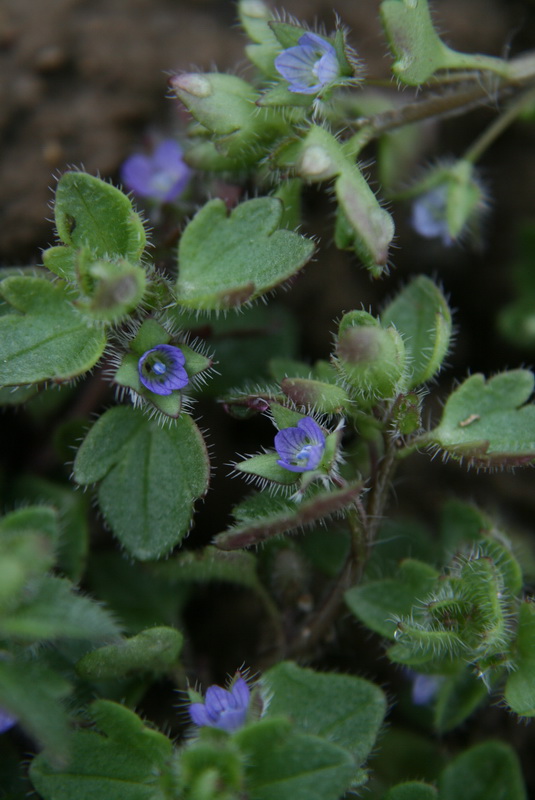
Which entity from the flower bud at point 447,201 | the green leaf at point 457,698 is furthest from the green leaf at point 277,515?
→ the flower bud at point 447,201

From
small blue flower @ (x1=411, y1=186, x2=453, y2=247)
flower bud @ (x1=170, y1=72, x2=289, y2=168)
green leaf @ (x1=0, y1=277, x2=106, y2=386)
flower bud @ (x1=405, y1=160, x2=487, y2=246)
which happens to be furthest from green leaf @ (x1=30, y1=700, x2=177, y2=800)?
small blue flower @ (x1=411, y1=186, x2=453, y2=247)

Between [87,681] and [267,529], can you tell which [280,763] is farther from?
[87,681]

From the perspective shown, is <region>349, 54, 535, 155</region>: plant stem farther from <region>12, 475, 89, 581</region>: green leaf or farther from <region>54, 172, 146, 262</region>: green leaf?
<region>12, 475, 89, 581</region>: green leaf

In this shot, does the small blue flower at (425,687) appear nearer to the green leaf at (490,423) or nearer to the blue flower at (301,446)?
the green leaf at (490,423)

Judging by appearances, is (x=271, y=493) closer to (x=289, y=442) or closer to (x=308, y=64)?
(x=289, y=442)

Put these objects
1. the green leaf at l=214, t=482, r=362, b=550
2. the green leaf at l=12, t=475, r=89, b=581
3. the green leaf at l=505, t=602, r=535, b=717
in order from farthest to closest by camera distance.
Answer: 1. the green leaf at l=12, t=475, r=89, b=581
2. the green leaf at l=505, t=602, r=535, b=717
3. the green leaf at l=214, t=482, r=362, b=550
